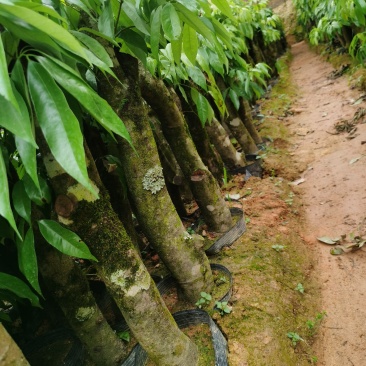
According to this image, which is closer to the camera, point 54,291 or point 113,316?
point 54,291

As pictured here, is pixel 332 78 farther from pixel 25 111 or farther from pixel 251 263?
pixel 25 111

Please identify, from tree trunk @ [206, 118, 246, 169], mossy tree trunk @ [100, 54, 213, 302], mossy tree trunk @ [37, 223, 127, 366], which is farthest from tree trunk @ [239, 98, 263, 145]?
mossy tree trunk @ [37, 223, 127, 366]

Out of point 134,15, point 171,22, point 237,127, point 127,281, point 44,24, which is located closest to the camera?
point 44,24

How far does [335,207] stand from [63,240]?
87.7 inches

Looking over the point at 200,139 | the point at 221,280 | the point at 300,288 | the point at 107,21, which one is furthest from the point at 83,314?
the point at 200,139

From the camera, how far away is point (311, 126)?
14.7ft

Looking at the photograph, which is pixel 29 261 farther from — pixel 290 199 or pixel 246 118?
pixel 246 118

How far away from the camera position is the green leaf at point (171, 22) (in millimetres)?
892

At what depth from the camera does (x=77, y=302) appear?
131cm

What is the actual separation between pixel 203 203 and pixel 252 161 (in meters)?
1.46

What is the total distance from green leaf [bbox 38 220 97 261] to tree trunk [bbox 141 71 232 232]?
3.34 feet

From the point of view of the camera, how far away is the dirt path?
160cm

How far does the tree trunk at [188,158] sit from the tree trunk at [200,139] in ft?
1.86

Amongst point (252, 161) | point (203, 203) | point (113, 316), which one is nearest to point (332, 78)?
point (252, 161)
